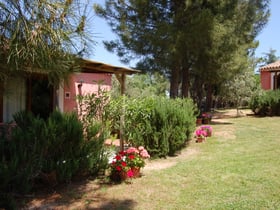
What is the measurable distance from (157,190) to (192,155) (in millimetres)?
3169

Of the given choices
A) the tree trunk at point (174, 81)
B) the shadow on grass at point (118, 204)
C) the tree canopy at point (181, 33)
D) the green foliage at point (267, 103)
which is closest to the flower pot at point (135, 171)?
the shadow on grass at point (118, 204)

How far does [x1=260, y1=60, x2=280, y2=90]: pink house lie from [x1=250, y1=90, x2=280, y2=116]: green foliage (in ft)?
15.0

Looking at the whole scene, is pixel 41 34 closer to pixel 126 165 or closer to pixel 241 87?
pixel 126 165

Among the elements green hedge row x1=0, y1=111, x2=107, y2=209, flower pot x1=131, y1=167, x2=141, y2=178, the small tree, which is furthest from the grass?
the small tree

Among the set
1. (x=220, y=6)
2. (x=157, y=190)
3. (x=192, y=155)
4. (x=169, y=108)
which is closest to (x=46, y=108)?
(x=169, y=108)

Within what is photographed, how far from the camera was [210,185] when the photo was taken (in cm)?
524

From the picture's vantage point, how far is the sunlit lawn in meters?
4.42

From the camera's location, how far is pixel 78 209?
4.23 meters

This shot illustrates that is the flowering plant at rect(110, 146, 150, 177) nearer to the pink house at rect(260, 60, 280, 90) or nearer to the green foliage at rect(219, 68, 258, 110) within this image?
the green foliage at rect(219, 68, 258, 110)

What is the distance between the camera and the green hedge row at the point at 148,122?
7414 mm

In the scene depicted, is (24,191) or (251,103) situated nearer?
(24,191)

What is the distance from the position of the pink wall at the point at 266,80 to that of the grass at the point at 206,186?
1599 centimetres

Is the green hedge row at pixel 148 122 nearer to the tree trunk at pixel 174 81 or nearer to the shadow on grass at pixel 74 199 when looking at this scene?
the shadow on grass at pixel 74 199

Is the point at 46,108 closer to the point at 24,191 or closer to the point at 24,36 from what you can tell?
the point at 24,191
